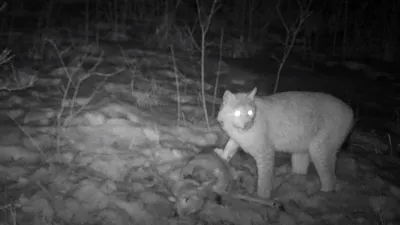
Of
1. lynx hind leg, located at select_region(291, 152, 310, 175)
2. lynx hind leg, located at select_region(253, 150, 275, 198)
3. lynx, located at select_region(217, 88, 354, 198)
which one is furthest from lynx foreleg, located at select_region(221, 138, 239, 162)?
lynx hind leg, located at select_region(291, 152, 310, 175)

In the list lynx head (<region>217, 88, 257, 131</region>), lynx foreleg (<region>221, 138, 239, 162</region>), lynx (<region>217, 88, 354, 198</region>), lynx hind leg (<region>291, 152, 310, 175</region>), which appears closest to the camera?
lynx head (<region>217, 88, 257, 131</region>)

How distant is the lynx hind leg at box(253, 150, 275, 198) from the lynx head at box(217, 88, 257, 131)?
46 cm

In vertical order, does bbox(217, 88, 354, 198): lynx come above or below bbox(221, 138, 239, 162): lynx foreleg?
above

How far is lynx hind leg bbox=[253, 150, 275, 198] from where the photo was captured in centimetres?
386

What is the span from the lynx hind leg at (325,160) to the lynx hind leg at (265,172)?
1.89ft

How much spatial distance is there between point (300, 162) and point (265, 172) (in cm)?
87

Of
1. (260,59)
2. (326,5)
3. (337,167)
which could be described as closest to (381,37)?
(326,5)

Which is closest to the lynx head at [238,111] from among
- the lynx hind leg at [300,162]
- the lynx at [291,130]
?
the lynx at [291,130]

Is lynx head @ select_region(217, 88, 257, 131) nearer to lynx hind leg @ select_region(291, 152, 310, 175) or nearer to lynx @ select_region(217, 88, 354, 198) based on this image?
lynx @ select_region(217, 88, 354, 198)

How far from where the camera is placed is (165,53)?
10.1m

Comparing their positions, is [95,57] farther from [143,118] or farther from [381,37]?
[381,37]

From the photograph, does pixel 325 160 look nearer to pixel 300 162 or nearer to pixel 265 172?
pixel 300 162

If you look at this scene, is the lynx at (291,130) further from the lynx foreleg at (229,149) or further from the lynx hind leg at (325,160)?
the lynx foreleg at (229,149)

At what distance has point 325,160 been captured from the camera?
3928mm
